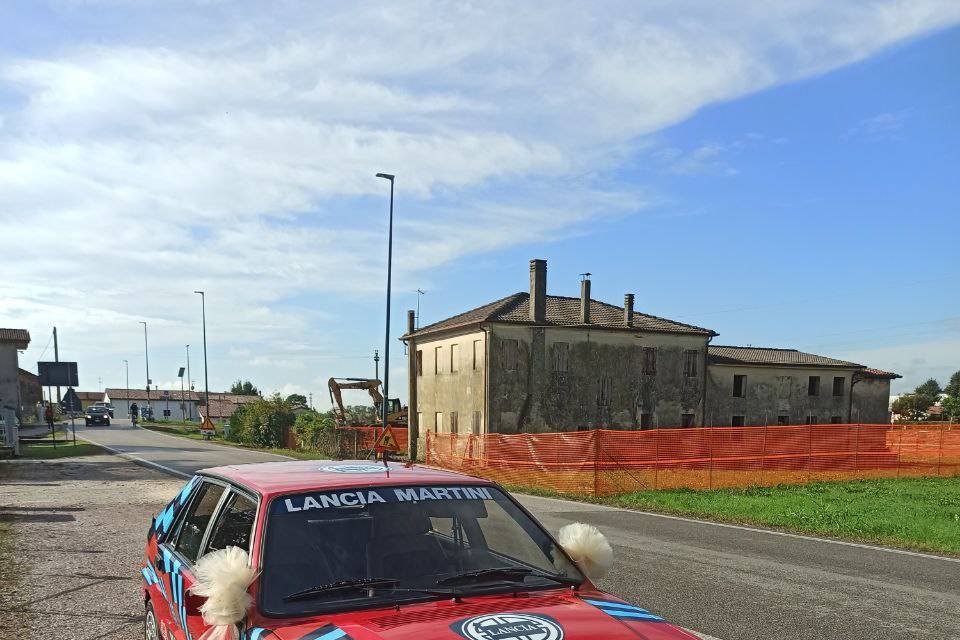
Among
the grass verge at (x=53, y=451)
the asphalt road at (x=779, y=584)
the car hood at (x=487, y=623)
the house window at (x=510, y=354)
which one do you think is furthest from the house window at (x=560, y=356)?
the car hood at (x=487, y=623)

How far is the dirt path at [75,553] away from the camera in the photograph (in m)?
6.26

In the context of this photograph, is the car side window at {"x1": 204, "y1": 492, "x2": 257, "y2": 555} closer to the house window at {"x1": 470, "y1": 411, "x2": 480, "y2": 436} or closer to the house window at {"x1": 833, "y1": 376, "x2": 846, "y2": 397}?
the house window at {"x1": 470, "y1": 411, "x2": 480, "y2": 436}

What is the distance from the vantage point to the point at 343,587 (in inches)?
120

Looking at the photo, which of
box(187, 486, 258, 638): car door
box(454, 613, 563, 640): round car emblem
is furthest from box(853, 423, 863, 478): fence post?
box(454, 613, 563, 640): round car emblem

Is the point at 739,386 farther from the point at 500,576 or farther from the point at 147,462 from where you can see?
the point at 500,576

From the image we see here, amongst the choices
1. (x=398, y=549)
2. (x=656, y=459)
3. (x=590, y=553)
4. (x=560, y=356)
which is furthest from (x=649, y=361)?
(x=398, y=549)

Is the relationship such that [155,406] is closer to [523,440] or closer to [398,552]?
[523,440]

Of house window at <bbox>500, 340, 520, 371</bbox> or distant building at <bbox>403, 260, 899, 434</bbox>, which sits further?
distant building at <bbox>403, 260, 899, 434</bbox>

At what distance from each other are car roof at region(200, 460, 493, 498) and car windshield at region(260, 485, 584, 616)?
0.06 metres

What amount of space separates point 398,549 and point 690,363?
41189mm

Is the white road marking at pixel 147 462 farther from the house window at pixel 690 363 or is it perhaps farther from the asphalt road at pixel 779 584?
the house window at pixel 690 363

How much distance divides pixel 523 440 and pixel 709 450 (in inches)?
219

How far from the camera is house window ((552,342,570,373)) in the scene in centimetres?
3912

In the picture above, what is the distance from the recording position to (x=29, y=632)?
5.91 m
